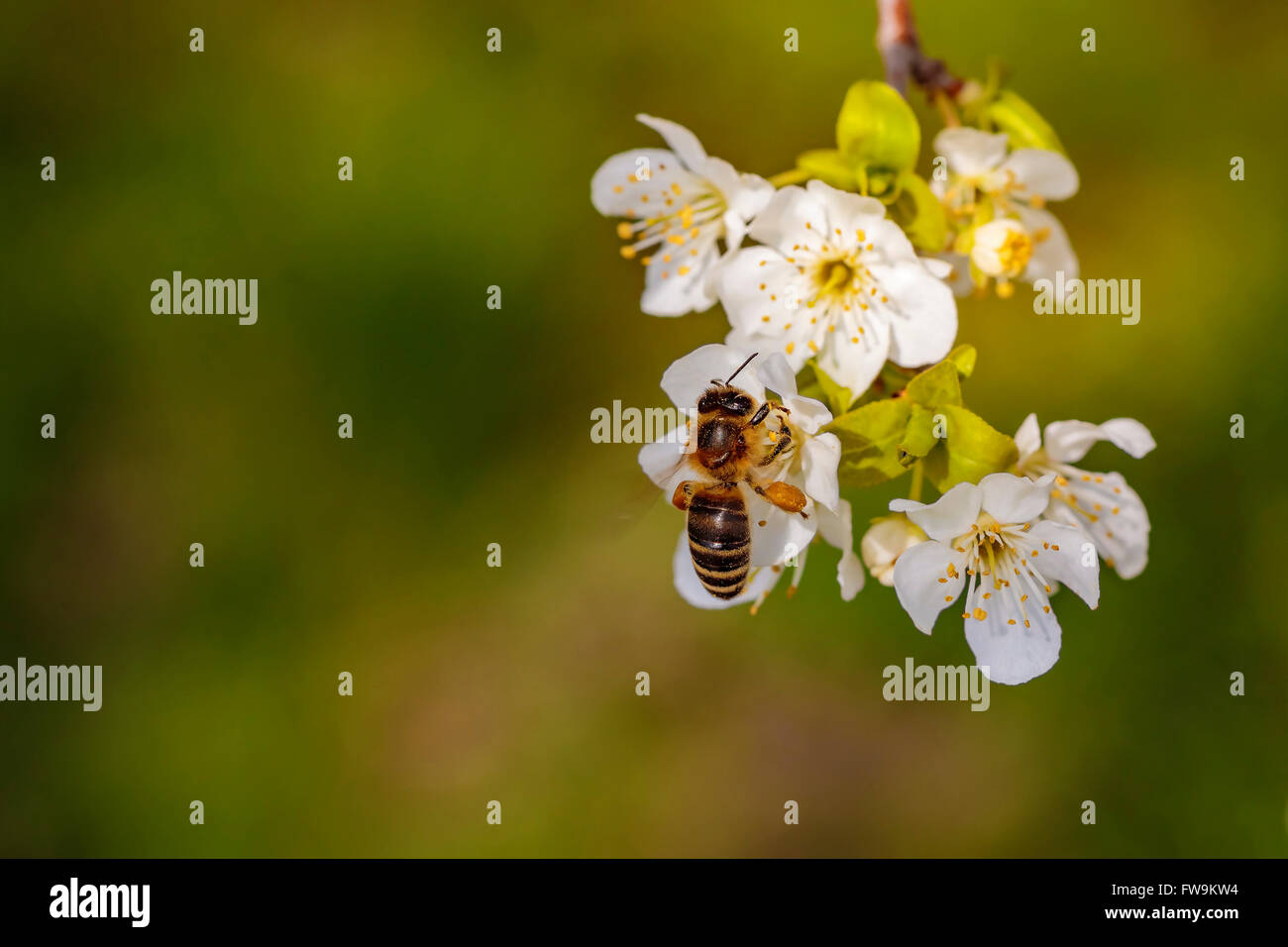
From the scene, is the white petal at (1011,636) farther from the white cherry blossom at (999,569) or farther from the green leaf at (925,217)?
the green leaf at (925,217)

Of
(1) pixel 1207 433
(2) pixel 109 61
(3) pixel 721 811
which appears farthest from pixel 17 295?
(1) pixel 1207 433

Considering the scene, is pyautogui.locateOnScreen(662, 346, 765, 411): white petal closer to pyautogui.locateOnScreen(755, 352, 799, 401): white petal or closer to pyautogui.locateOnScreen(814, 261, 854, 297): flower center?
pyautogui.locateOnScreen(755, 352, 799, 401): white petal

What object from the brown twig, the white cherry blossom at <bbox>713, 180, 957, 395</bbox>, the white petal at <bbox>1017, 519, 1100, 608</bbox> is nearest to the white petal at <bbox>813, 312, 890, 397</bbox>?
the white cherry blossom at <bbox>713, 180, 957, 395</bbox>

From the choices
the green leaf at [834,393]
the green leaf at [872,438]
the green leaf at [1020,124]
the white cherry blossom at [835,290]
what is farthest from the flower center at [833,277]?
the green leaf at [1020,124]

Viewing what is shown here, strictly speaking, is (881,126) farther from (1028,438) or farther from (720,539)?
(720,539)

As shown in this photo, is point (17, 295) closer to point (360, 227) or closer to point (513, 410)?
point (360, 227)

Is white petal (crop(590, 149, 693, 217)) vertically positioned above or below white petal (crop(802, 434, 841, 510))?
above

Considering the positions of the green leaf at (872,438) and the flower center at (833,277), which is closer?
the green leaf at (872,438)
